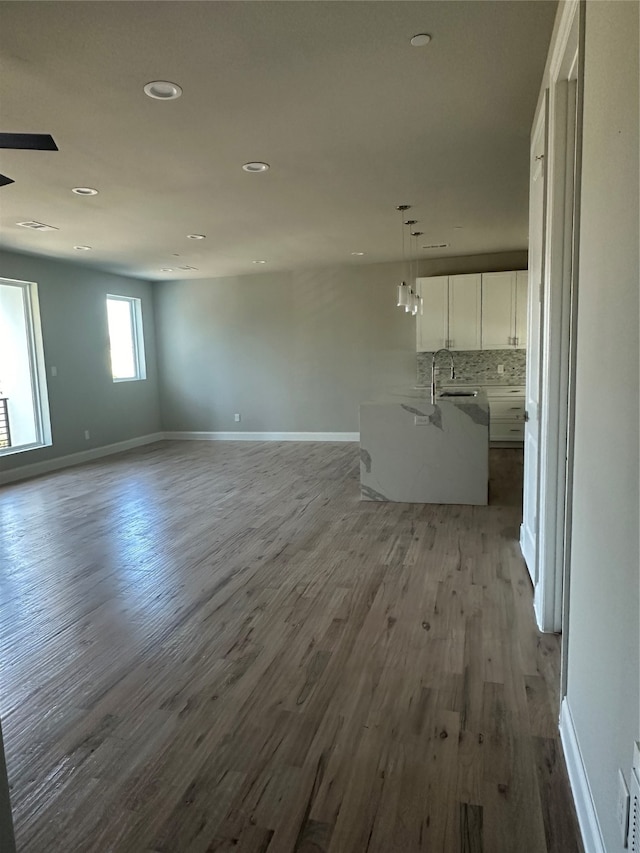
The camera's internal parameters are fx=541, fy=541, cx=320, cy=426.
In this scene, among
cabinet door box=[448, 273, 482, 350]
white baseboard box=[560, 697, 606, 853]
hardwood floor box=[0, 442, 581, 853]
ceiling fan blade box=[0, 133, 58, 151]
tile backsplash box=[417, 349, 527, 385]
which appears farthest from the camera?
tile backsplash box=[417, 349, 527, 385]

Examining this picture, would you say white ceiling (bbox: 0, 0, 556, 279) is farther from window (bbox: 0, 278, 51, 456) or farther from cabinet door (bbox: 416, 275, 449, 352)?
cabinet door (bbox: 416, 275, 449, 352)

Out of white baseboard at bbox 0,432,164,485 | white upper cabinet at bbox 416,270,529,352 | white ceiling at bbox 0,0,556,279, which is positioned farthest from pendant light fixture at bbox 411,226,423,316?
white baseboard at bbox 0,432,164,485

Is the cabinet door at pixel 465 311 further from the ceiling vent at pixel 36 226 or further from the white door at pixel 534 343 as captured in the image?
the ceiling vent at pixel 36 226

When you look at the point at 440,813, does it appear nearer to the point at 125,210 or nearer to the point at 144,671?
the point at 144,671

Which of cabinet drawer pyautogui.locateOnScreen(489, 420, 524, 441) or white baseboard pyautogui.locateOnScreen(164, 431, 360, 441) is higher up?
cabinet drawer pyautogui.locateOnScreen(489, 420, 524, 441)

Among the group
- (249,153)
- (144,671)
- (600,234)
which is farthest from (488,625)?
(249,153)

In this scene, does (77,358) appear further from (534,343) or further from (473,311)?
(534,343)

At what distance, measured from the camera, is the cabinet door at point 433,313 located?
7.25 meters

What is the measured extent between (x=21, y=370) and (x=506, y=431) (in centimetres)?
617

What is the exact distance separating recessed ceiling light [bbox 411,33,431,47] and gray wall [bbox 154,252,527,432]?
5.49 m

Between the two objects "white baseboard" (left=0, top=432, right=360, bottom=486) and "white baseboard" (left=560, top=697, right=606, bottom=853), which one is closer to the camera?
"white baseboard" (left=560, top=697, right=606, bottom=853)

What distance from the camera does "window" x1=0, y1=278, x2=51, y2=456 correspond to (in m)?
6.56

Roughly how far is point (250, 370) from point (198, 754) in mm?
7202

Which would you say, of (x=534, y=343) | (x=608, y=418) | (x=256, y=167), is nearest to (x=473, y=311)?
(x=256, y=167)
